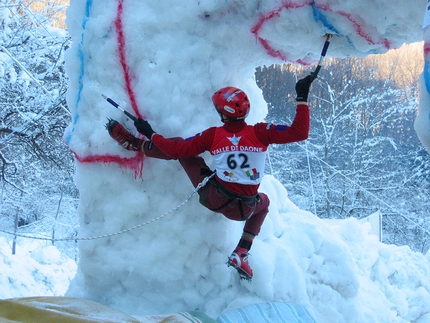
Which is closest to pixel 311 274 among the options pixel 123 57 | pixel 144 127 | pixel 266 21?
pixel 144 127

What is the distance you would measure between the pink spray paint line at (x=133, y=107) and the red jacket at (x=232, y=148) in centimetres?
24

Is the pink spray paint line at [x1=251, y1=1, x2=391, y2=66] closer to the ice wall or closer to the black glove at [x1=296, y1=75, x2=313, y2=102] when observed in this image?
the ice wall

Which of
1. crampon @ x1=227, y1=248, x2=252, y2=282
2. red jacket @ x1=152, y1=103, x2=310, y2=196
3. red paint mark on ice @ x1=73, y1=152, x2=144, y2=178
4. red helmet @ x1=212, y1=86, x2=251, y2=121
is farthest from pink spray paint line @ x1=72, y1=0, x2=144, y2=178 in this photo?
crampon @ x1=227, y1=248, x2=252, y2=282

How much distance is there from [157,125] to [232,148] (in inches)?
17.9

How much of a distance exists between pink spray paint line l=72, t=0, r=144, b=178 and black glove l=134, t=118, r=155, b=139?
10 cm

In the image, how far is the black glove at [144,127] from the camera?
232 centimetres

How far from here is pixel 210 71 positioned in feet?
8.04

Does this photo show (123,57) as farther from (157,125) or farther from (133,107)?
(157,125)

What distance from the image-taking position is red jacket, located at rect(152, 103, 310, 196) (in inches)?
88.6

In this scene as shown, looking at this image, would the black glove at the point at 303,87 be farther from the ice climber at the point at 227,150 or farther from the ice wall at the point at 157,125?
the ice wall at the point at 157,125

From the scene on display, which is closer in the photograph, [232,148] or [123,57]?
[232,148]

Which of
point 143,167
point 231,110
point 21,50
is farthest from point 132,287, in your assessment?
point 21,50

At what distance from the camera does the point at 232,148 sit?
2.25 metres

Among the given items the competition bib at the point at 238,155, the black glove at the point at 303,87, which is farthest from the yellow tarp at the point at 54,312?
the black glove at the point at 303,87
